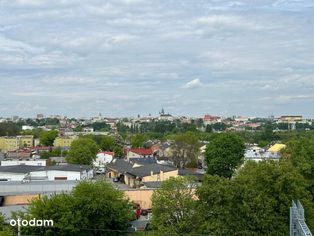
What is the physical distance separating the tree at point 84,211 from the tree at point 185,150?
111 feet

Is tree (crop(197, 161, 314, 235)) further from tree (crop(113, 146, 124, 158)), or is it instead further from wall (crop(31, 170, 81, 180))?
tree (crop(113, 146, 124, 158))

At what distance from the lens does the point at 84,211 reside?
20.5 metres

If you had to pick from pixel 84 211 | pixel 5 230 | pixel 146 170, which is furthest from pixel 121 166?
pixel 5 230

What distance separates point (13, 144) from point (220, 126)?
80111 millimetres

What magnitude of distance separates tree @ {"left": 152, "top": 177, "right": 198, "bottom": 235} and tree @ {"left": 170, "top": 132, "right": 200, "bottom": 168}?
35.4 metres

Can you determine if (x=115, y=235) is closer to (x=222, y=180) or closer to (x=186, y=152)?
(x=222, y=180)

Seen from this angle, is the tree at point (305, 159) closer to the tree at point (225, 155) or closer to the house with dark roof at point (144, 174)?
the tree at point (225, 155)

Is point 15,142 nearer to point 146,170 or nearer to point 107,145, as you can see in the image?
point 107,145

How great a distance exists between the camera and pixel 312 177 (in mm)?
27156

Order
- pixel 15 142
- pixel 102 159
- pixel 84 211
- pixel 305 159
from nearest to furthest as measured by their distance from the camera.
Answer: pixel 84 211, pixel 305 159, pixel 102 159, pixel 15 142

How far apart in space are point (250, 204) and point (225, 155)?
75.3ft

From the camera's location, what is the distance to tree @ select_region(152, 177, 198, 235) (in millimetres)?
18719

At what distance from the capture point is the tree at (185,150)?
56.0 meters

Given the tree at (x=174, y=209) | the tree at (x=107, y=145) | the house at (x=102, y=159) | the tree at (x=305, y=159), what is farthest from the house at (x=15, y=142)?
the tree at (x=174, y=209)
